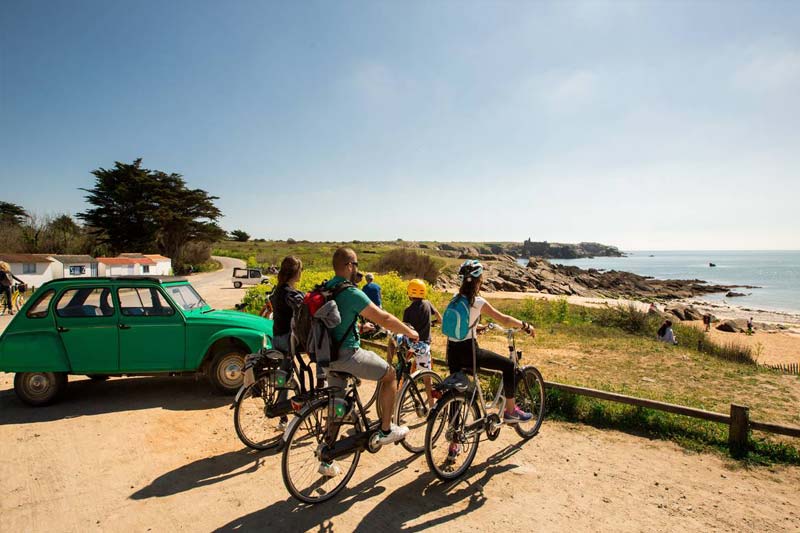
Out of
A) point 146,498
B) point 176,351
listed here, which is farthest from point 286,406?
point 176,351

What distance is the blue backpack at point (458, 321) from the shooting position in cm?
454

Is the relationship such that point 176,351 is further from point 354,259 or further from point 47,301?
point 354,259

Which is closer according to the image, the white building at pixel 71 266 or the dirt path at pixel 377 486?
the dirt path at pixel 377 486

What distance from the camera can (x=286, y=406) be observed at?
17.0 feet

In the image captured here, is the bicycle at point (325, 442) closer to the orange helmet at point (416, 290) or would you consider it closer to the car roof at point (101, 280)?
the orange helmet at point (416, 290)

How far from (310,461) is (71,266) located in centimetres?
3507

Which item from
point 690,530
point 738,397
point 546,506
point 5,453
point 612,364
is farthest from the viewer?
point 612,364

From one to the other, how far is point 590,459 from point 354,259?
150 inches

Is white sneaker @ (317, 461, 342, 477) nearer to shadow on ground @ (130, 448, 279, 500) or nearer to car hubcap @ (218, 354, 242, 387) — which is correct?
shadow on ground @ (130, 448, 279, 500)

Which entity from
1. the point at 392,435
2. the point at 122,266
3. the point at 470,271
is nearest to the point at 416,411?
the point at 392,435

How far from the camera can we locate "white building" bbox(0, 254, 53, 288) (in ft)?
87.8

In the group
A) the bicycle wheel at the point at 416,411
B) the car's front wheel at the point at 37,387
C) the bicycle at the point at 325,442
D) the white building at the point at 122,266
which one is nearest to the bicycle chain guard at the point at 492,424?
the bicycle wheel at the point at 416,411

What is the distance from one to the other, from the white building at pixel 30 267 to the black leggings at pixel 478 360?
32764mm

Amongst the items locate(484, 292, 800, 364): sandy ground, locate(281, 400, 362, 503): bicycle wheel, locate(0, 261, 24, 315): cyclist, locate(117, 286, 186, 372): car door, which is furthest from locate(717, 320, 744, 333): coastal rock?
locate(0, 261, 24, 315): cyclist
